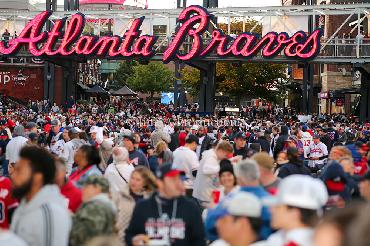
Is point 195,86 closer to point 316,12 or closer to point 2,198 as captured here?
point 316,12

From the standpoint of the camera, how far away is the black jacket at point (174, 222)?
7676 mm

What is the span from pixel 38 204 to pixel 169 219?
1479 millimetres

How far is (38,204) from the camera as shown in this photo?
6.56m

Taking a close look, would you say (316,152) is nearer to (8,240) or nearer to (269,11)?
(8,240)

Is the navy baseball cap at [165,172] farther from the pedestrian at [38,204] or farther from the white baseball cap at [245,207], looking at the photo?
the white baseball cap at [245,207]

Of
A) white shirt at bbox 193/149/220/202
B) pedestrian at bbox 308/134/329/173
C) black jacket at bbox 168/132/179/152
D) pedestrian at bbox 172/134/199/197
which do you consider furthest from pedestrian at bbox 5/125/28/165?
pedestrian at bbox 308/134/329/173

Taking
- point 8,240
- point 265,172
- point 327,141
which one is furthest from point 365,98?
point 8,240

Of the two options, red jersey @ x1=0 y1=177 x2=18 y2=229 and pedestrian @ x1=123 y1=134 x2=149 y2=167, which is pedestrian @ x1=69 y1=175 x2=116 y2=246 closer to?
red jersey @ x1=0 y1=177 x2=18 y2=229

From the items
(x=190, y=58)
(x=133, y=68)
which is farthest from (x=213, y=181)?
(x=133, y=68)

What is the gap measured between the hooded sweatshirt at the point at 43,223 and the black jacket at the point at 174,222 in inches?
48.7

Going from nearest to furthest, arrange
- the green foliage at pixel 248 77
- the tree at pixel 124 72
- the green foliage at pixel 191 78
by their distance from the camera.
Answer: the green foliage at pixel 248 77 < the green foliage at pixel 191 78 < the tree at pixel 124 72

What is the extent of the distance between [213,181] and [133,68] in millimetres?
109757

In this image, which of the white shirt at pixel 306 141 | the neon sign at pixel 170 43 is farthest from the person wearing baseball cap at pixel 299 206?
the neon sign at pixel 170 43

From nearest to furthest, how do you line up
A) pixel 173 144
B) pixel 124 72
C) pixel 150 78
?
pixel 173 144 < pixel 150 78 < pixel 124 72
